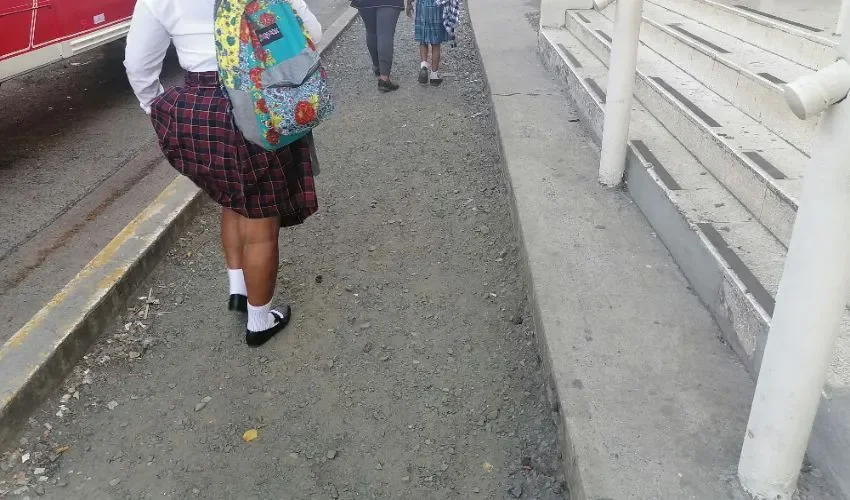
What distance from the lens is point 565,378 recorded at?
7.86ft

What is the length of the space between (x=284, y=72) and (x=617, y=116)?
1.78m

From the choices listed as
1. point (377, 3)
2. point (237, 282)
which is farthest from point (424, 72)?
point (237, 282)

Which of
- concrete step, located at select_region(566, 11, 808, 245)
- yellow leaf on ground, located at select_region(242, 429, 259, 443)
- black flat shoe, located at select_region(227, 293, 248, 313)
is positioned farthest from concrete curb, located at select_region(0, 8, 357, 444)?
concrete step, located at select_region(566, 11, 808, 245)

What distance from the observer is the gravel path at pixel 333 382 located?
239 cm

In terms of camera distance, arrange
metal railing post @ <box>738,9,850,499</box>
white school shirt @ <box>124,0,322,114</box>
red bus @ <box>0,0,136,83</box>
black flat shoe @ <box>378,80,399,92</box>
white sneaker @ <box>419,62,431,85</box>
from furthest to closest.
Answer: white sneaker @ <box>419,62,431,85</box> < black flat shoe @ <box>378,80,399,92</box> < red bus @ <box>0,0,136,83</box> < white school shirt @ <box>124,0,322,114</box> < metal railing post @ <box>738,9,850,499</box>

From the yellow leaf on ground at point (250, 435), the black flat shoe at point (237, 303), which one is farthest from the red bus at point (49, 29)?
the yellow leaf on ground at point (250, 435)

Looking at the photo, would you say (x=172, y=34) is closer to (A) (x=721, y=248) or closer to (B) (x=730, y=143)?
(A) (x=721, y=248)

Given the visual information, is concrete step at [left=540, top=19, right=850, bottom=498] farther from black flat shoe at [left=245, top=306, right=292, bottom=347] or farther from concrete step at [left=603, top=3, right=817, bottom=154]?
black flat shoe at [left=245, top=306, right=292, bottom=347]

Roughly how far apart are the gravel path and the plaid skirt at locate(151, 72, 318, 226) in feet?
2.22

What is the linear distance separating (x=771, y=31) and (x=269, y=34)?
303cm

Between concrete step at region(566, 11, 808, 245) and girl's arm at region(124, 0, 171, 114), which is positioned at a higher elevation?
girl's arm at region(124, 0, 171, 114)

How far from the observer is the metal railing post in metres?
1.48

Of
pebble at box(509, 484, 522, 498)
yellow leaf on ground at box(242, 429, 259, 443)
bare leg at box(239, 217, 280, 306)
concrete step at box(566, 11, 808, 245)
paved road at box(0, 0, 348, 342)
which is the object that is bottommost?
pebble at box(509, 484, 522, 498)

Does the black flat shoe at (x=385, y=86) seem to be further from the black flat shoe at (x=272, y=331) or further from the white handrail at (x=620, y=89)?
the black flat shoe at (x=272, y=331)
